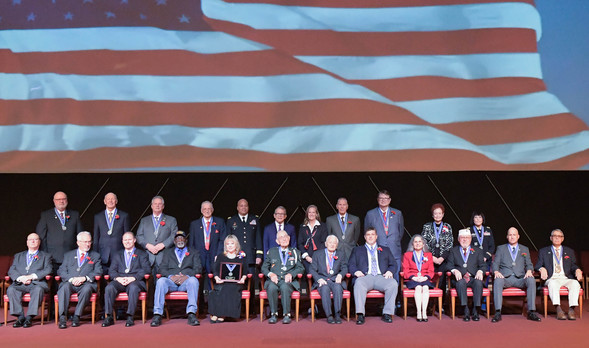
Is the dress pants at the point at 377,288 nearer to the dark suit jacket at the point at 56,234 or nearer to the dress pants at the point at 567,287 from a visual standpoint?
the dress pants at the point at 567,287

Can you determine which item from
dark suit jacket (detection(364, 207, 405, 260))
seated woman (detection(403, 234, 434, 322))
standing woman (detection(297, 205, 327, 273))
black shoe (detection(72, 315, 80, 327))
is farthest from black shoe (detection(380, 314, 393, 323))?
black shoe (detection(72, 315, 80, 327))

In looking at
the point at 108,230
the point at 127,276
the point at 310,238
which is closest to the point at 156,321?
the point at 127,276

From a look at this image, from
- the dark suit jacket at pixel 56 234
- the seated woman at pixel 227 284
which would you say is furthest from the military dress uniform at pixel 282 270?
the dark suit jacket at pixel 56 234

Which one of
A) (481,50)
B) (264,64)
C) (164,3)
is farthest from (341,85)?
(164,3)

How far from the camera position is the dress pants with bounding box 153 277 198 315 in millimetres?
5945

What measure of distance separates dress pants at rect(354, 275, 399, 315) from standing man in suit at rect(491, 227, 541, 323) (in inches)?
39.2

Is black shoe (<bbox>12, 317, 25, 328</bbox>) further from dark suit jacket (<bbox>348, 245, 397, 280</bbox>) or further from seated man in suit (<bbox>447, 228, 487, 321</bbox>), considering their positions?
seated man in suit (<bbox>447, 228, 487, 321</bbox>)

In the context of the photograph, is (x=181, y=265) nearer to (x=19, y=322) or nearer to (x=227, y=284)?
(x=227, y=284)

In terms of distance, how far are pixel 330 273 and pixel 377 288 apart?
47 cm

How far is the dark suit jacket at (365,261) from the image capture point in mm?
6262

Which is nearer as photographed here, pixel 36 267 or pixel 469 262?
pixel 36 267

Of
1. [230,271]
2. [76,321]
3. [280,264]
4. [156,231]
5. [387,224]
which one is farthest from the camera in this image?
[387,224]

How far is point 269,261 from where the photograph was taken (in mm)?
6359

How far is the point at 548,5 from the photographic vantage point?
22.5 ft
